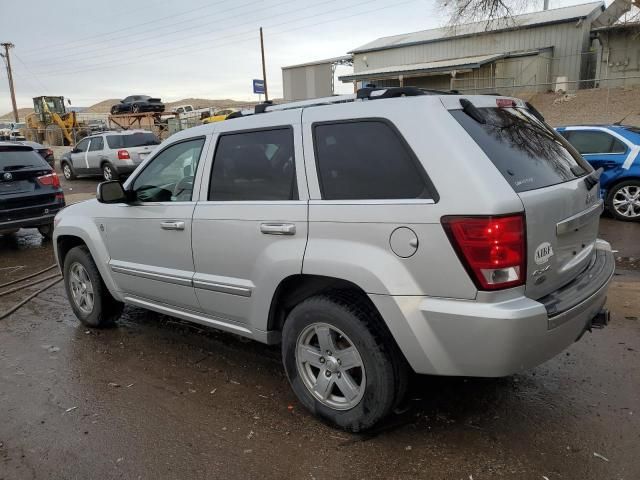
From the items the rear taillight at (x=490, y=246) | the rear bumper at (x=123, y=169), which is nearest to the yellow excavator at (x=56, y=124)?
the rear bumper at (x=123, y=169)

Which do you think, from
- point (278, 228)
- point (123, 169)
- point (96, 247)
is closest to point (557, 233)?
point (278, 228)

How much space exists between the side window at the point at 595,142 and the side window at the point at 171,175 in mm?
7403

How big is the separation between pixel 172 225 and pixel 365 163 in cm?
163

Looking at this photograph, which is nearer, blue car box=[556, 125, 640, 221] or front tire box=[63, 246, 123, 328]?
front tire box=[63, 246, 123, 328]

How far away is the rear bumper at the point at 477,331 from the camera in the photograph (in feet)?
8.11

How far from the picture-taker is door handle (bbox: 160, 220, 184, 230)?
375 centimetres

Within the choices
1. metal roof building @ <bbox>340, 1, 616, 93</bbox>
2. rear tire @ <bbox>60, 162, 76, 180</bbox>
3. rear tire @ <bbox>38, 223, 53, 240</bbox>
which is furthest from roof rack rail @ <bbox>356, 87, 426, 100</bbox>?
metal roof building @ <bbox>340, 1, 616, 93</bbox>

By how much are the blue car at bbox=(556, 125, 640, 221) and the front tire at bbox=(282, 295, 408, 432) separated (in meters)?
7.43

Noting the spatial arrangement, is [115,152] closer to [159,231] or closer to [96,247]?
[96,247]

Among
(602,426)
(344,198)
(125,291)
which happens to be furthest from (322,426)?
(125,291)

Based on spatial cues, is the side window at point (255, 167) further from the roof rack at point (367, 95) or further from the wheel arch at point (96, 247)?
the wheel arch at point (96, 247)

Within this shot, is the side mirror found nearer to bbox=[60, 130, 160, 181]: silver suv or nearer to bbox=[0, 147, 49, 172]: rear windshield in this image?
bbox=[0, 147, 49, 172]: rear windshield

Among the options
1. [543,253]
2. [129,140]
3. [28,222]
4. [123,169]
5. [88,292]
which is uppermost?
[129,140]

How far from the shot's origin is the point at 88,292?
4.92 m
